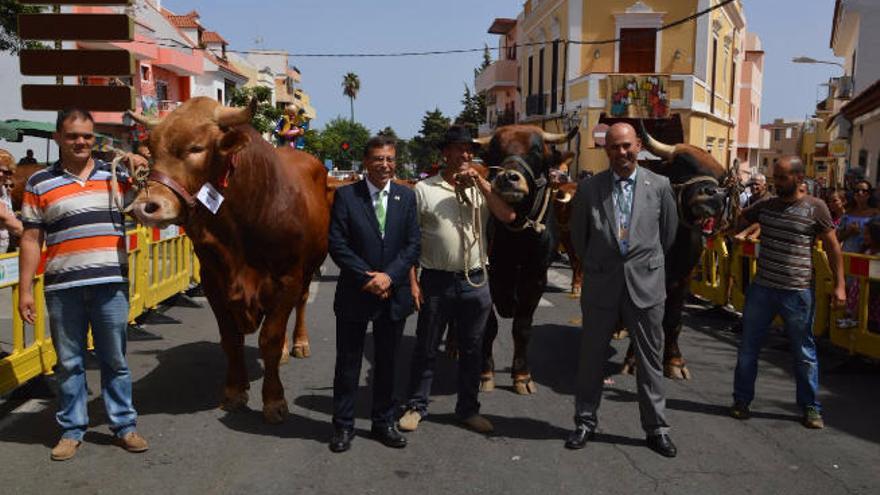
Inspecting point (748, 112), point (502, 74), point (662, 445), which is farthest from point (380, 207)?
point (748, 112)

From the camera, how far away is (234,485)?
413 cm

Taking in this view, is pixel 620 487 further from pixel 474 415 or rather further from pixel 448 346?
pixel 448 346

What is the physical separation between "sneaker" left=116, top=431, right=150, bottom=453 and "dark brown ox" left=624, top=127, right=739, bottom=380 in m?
4.04

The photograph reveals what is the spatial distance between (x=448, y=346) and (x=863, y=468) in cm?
362

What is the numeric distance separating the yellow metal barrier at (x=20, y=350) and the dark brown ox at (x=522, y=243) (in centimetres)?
342

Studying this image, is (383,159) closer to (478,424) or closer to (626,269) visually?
(626,269)

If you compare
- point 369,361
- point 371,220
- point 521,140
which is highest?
point 521,140

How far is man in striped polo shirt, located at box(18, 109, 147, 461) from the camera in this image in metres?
4.33

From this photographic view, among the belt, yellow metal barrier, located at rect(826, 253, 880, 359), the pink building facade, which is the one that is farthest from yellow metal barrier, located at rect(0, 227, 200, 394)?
the pink building facade

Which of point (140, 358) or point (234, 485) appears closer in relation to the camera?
point (234, 485)

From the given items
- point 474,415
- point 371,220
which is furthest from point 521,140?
point 474,415

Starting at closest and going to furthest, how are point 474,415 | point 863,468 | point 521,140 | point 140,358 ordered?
point 863,468 → point 474,415 → point 521,140 → point 140,358

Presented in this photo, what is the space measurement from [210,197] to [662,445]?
10.6ft

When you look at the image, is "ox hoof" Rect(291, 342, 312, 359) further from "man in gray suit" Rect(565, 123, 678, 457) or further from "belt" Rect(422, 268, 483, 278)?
"man in gray suit" Rect(565, 123, 678, 457)
